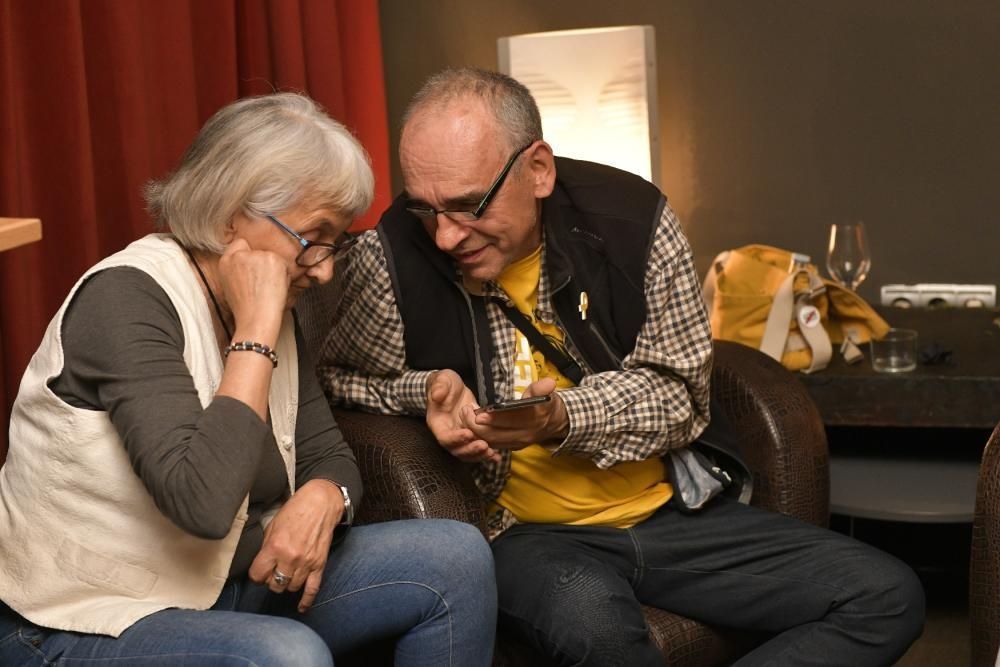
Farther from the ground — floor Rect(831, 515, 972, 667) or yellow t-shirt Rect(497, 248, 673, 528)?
yellow t-shirt Rect(497, 248, 673, 528)

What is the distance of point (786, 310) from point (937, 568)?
32.4 inches

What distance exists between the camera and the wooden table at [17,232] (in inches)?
55.0

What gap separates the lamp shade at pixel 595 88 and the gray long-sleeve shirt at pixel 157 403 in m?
1.73

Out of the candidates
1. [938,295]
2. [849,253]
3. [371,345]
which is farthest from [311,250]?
[938,295]

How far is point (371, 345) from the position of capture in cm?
220

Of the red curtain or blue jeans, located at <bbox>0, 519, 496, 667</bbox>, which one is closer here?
blue jeans, located at <bbox>0, 519, 496, 667</bbox>

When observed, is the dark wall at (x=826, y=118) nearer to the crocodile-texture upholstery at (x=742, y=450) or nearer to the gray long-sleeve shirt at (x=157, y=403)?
the crocodile-texture upholstery at (x=742, y=450)

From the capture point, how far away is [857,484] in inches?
114

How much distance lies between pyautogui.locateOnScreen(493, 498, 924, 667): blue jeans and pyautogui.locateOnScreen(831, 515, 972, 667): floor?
762 millimetres

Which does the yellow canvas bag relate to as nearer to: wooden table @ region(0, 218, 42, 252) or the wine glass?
the wine glass

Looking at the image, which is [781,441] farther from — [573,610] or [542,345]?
[573,610]

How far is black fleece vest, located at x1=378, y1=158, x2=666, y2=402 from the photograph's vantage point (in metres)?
2.17

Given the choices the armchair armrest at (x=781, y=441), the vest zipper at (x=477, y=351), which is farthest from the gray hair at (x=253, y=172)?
the armchair armrest at (x=781, y=441)

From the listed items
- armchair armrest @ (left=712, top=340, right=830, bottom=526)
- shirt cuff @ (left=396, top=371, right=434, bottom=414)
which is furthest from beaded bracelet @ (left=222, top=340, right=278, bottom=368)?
armchair armrest @ (left=712, top=340, right=830, bottom=526)
